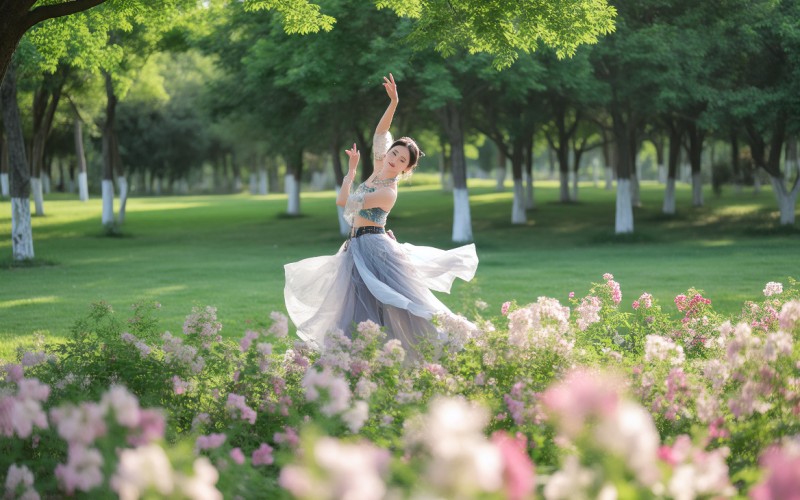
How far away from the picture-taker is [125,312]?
1445 centimetres

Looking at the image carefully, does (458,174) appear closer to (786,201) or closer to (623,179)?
(623,179)

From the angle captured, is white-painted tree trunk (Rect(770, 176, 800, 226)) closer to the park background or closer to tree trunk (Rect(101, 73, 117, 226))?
the park background

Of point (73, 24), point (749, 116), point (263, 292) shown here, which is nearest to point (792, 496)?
point (73, 24)

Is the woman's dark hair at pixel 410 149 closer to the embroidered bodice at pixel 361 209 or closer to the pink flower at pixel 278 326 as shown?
the embroidered bodice at pixel 361 209

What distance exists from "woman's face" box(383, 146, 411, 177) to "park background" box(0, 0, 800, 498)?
6.85 feet

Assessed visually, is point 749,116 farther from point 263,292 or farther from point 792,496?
point 792,496

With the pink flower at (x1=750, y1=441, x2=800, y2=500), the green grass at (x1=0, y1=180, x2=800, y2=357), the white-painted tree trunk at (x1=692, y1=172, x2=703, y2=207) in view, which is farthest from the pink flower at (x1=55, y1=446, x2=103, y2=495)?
the white-painted tree trunk at (x1=692, y1=172, x2=703, y2=207)

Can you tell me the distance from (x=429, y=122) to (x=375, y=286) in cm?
3143

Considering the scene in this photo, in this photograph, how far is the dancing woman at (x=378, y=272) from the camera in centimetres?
841

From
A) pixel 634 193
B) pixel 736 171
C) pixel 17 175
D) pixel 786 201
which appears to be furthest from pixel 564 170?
pixel 17 175

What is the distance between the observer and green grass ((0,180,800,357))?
1545cm

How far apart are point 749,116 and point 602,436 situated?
28987 millimetres

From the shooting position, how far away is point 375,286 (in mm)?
8398

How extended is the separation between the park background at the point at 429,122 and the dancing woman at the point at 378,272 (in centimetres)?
161
